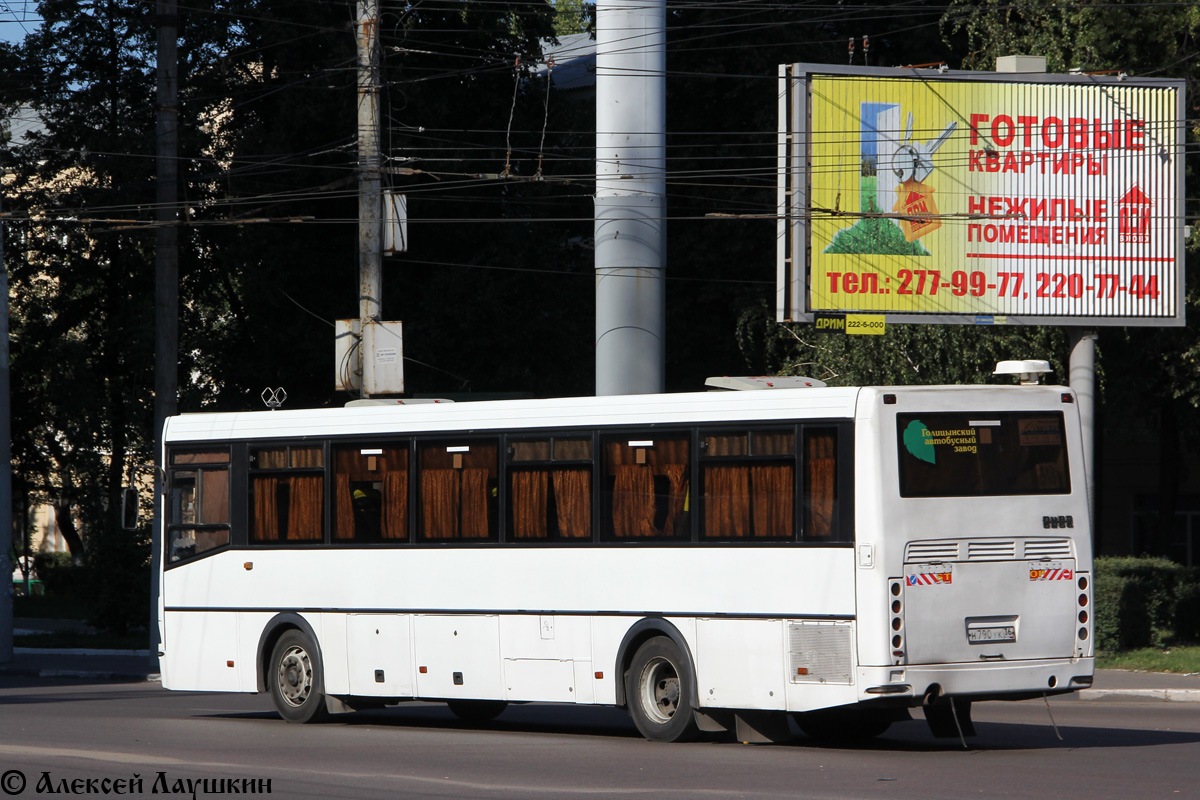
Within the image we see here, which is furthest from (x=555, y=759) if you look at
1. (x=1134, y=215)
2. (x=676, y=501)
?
(x=1134, y=215)

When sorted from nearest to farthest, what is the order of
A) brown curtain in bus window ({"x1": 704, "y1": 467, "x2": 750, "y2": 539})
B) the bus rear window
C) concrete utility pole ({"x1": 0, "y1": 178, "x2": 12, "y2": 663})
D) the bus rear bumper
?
the bus rear bumper < the bus rear window < brown curtain in bus window ({"x1": 704, "y1": 467, "x2": 750, "y2": 539}) < concrete utility pole ({"x1": 0, "y1": 178, "x2": 12, "y2": 663})

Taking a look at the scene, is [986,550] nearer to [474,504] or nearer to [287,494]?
[474,504]

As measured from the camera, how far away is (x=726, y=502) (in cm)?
1312

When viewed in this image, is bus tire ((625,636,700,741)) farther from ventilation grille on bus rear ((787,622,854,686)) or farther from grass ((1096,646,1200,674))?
grass ((1096,646,1200,674))

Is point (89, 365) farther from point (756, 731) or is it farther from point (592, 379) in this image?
point (756, 731)

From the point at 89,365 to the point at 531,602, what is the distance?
2295 cm

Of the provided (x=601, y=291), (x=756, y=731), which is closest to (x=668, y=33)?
(x=601, y=291)

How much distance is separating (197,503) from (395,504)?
8.90ft

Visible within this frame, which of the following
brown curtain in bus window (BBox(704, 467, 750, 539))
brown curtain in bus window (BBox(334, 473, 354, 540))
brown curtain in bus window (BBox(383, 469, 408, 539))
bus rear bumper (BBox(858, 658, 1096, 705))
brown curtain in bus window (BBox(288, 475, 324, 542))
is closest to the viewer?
bus rear bumper (BBox(858, 658, 1096, 705))

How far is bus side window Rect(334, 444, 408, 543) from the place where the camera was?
15.2 m

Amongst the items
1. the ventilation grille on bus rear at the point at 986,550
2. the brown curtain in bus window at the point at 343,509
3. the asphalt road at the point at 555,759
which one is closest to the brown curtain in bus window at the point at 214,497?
the brown curtain in bus window at the point at 343,509

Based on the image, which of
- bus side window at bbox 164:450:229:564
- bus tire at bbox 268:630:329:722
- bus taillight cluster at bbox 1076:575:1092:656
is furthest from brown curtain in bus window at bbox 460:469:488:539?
bus taillight cluster at bbox 1076:575:1092:656

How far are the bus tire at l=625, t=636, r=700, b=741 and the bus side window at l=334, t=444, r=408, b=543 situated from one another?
2818 millimetres

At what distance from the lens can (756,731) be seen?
13250 millimetres
